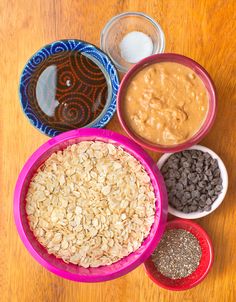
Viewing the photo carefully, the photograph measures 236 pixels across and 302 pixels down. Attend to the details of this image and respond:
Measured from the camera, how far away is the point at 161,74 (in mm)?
1248

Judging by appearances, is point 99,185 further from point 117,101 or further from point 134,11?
point 134,11

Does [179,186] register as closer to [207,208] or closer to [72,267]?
[207,208]

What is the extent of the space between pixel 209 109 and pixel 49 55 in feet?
1.41

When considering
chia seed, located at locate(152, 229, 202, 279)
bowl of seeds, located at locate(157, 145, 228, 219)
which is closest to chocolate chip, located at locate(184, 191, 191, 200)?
bowl of seeds, located at locate(157, 145, 228, 219)

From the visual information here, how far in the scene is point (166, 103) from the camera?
1.24 m

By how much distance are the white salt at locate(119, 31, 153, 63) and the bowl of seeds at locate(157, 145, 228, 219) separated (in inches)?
10.8

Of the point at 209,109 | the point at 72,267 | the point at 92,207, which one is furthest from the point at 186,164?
the point at 72,267

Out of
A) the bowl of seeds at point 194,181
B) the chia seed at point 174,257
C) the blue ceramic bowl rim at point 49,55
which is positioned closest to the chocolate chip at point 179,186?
the bowl of seeds at point 194,181

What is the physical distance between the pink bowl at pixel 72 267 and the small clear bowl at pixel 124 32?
23cm

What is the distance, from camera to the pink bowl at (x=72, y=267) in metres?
1.25

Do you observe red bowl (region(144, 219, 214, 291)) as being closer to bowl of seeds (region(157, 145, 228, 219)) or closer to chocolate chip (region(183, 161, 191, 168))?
bowl of seeds (region(157, 145, 228, 219))

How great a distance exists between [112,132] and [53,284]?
17.6 inches

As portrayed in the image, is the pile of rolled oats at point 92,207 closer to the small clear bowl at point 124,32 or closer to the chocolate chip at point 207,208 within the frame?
the chocolate chip at point 207,208

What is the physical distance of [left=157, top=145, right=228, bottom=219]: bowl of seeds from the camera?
133cm
